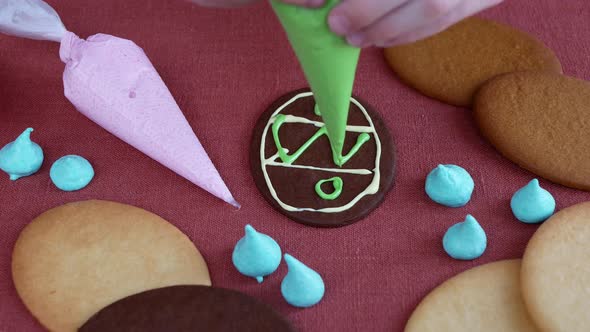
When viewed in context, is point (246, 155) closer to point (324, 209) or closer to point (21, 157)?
point (324, 209)

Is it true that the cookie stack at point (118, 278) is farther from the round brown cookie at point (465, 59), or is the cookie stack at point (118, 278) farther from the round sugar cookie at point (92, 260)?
the round brown cookie at point (465, 59)

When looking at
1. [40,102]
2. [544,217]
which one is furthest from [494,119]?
[40,102]

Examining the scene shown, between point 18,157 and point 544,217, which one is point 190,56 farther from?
point 544,217

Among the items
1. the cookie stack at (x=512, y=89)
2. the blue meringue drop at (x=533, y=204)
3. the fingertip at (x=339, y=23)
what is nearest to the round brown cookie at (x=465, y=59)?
the cookie stack at (x=512, y=89)

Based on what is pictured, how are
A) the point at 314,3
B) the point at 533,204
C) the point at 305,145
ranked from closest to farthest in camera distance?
the point at 314,3
the point at 533,204
the point at 305,145

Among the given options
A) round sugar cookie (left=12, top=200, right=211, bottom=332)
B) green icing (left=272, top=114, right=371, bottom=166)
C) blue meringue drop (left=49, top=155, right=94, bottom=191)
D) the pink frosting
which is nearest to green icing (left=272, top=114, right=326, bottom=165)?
green icing (left=272, top=114, right=371, bottom=166)

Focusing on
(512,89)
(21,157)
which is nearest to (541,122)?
(512,89)
